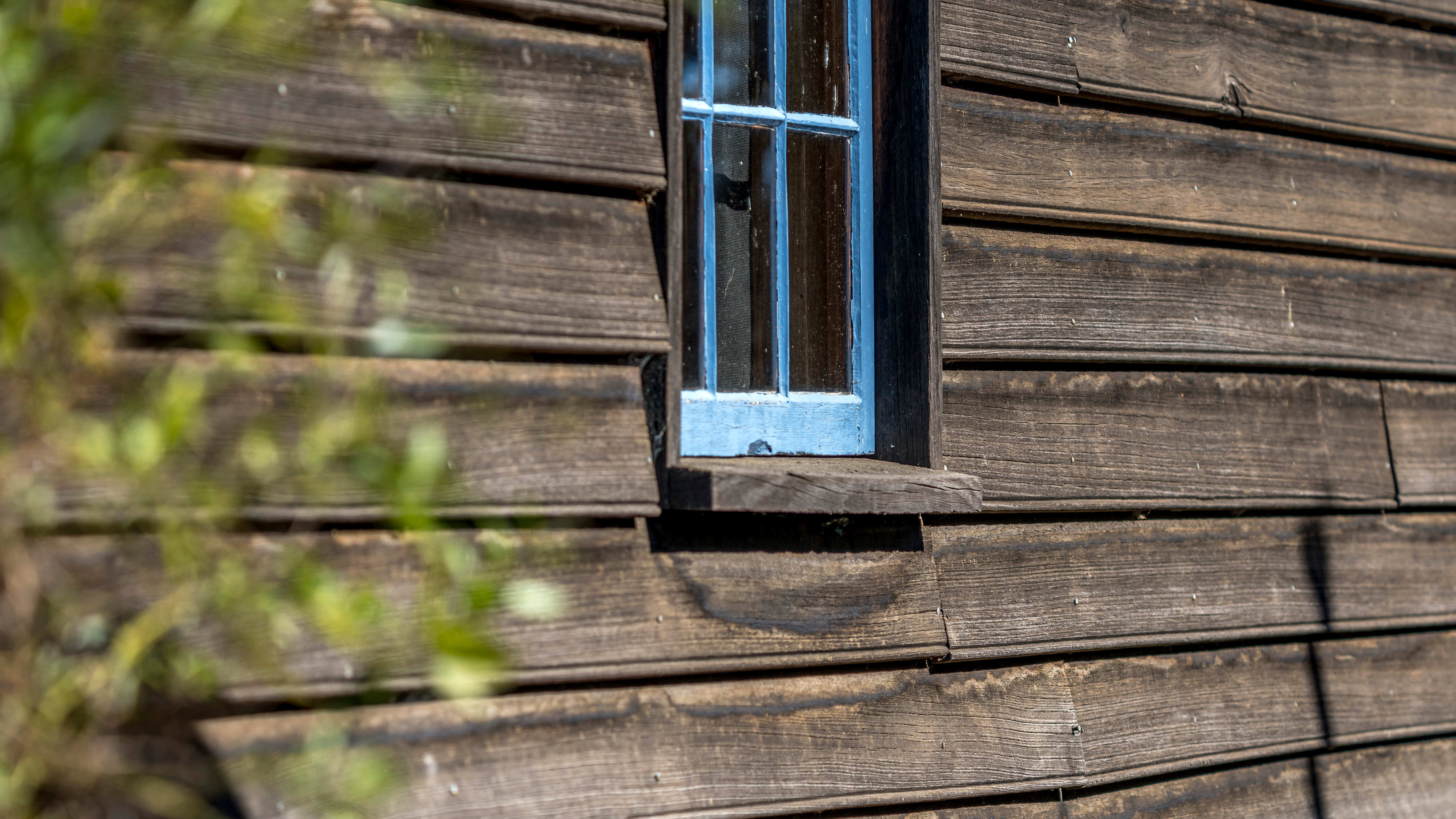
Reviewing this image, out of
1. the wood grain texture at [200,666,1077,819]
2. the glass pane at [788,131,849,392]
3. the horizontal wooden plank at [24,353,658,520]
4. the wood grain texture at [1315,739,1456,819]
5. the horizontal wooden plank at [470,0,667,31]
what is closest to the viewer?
the horizontal wooden plank at [24,353,658,520]

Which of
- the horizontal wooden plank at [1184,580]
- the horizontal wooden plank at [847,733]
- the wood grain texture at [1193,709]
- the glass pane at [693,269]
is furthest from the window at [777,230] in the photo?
the wood grain texture at [1193,709]

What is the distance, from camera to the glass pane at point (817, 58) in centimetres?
186

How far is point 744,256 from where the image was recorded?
1812 millimetres

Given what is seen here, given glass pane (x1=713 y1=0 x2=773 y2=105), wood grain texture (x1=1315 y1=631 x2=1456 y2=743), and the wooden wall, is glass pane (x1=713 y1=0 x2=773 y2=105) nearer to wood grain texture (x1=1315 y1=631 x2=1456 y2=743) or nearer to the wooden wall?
the wooden wall

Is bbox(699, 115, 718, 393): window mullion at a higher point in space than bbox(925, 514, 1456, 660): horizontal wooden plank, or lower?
higher

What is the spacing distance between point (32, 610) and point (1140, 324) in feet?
6.06

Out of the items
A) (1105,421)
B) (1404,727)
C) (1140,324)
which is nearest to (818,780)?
(1105,421)

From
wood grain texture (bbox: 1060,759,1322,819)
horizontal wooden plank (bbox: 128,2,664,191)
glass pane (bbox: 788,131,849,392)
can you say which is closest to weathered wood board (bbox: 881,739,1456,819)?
wood grain texture (bbox: 1060,759,1322,819)

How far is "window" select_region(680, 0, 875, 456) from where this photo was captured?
1758 mm

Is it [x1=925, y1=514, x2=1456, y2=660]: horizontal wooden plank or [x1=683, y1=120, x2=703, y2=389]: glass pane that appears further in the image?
[x1=925, y1=514, x2=1456, y2=660]: horizontal wooden plank

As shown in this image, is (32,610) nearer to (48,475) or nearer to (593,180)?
(48,475)

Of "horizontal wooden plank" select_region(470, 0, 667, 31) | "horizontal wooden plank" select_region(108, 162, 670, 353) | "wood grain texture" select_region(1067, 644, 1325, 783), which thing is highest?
"horizontal wooden plank" select_region(470, 0, 667, 31)

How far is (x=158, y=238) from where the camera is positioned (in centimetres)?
127

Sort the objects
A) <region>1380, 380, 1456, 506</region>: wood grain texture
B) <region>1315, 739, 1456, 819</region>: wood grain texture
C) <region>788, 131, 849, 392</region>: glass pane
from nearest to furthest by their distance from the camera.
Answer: <region>788, 131, 849, 392</region>: glass pane < <region>1315, 739, 1456, 819</region>: wood grain texture < <region>1380, 380, 1456, 506</region>: wood grain texture
